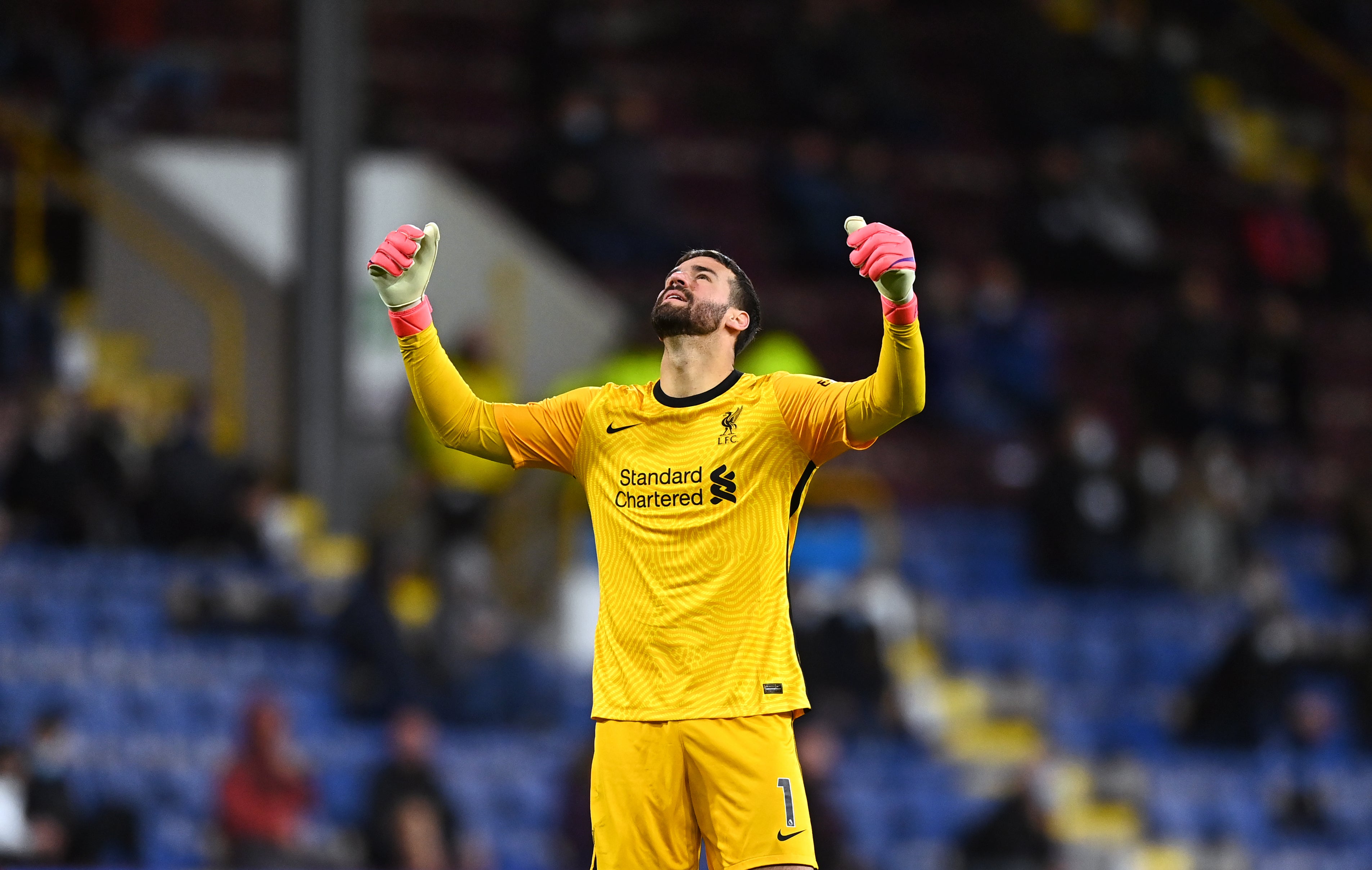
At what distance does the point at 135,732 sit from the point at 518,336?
529cm

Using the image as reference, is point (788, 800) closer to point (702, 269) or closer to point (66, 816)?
point (702, 269)

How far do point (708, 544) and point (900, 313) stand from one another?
794mm

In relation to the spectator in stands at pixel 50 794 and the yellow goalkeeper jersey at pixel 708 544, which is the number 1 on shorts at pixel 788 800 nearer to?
the yellow goalkeeper jersey at pixel 708 544

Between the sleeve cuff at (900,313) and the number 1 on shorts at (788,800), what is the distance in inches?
45.6

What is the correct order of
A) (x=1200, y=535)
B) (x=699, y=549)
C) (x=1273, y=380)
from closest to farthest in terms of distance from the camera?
(x=699, y=549)
(x=1200, y=535)
(x=1273, y=380)

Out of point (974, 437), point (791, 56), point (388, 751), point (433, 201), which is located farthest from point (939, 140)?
point (388, 751)

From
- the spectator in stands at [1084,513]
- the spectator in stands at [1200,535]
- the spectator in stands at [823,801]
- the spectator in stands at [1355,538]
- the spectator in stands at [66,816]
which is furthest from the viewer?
the spectator in stands at [1355,538]

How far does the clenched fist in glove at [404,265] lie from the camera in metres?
5.58

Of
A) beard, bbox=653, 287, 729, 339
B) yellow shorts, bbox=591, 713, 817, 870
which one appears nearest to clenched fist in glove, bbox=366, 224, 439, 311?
beard, bbox=653, 287, 729, 339

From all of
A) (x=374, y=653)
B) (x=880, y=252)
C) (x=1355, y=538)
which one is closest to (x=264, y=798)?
(x=374, y=653)

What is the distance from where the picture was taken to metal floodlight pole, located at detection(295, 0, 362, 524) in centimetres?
1495

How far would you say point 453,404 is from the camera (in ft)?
18.9

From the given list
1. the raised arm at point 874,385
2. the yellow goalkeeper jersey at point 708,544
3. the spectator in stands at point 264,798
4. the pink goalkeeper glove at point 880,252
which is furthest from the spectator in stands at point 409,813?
the pink goalkeeper glove at point 880,252

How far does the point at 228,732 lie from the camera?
40.8 feet
